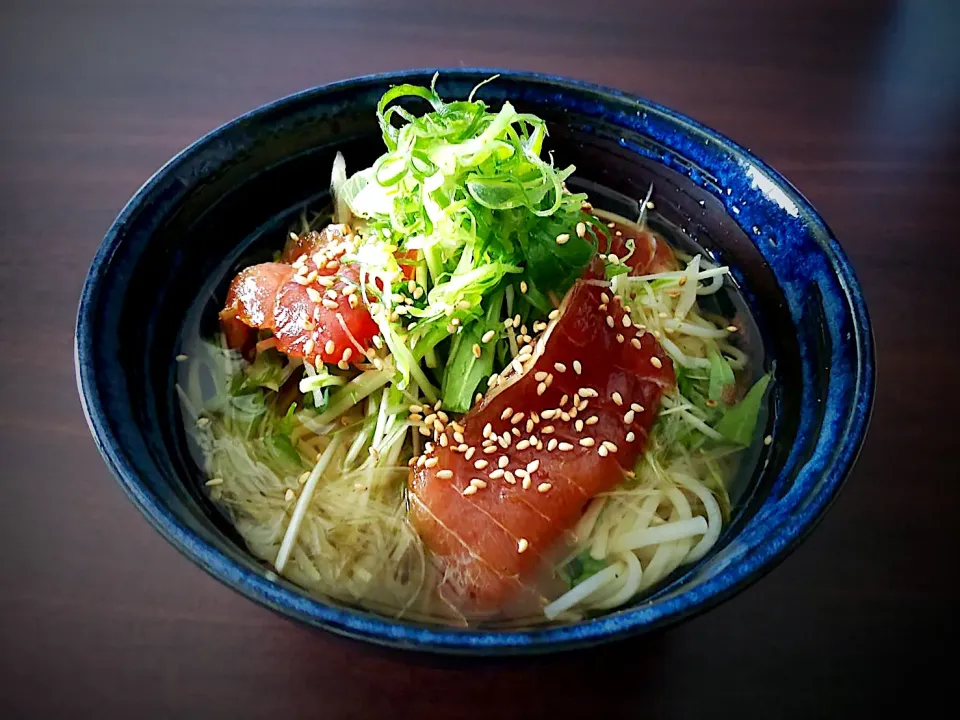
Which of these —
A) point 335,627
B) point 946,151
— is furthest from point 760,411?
point 946,151

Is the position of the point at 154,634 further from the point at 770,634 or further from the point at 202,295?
the point at 770,634

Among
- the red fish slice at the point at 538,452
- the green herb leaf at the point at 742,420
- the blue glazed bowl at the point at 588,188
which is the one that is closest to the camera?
the blue glazed bowl at the point at 588,188

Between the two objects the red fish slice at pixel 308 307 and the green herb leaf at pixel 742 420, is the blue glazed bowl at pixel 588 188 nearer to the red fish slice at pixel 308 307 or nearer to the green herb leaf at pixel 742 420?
the green herb leaf at pixel 742 420

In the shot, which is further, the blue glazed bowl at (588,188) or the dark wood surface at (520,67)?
the dark wood surface at (520,67)

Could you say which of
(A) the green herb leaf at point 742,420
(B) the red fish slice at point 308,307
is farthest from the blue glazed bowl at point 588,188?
(B) the red fish slice at point 308,307

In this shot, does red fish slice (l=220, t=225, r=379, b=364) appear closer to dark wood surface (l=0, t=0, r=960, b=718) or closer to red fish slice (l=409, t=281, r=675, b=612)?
red fish slice (l=409, t=281, r=675, b=612)

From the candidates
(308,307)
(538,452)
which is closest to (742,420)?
(538,452)
